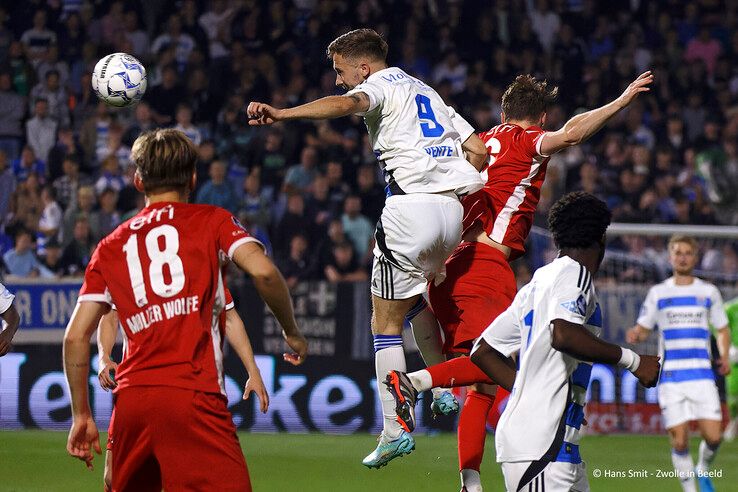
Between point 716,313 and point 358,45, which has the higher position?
point 358,45

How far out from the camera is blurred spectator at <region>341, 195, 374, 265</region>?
15422 mm

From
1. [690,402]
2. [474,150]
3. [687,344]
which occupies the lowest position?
[690,402]

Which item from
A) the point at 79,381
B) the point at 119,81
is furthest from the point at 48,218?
the point at 79,381

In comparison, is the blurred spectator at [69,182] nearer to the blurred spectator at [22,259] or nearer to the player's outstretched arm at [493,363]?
the blurred spectator at [22,259]

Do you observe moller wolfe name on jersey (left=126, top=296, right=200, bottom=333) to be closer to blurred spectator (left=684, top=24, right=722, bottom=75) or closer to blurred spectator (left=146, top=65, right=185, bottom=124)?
blurred spectator (left=146, top=65, right=185, bottom=124)

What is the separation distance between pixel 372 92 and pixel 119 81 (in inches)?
93.3

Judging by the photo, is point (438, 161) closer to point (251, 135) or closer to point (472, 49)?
point (251, 135)

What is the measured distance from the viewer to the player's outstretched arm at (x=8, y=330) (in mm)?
6812

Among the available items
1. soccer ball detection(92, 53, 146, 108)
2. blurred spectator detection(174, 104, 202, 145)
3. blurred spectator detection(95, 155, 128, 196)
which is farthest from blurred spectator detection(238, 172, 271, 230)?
soccer ball detection(92, 53, 146, 108)

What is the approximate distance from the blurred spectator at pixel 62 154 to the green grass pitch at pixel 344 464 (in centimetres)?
408

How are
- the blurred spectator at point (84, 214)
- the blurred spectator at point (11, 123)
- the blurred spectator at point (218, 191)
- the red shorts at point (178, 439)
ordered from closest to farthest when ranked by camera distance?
1. the red shorts at point (178, 439)
2. the blurred spectator at point (84, 214)
3. the blurred spectator at point (218, 191)
4. the blurred spectator at point (11, 123)

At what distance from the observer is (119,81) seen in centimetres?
854

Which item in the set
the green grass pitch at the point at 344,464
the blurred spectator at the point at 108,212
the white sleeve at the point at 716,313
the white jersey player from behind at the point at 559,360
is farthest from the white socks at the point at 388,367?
the blurred spectator at the point at 108,212

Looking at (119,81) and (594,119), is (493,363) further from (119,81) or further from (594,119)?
(119,81)
